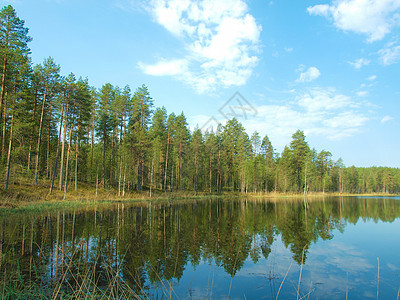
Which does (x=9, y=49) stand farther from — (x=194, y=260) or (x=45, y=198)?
(x=194, y=260)

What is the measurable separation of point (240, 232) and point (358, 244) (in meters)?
7.02

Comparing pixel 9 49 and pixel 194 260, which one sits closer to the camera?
pixel 194 260

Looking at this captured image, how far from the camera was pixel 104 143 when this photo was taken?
126 ft

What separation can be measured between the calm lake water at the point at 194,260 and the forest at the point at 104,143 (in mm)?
14846

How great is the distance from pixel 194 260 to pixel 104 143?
32762 mm

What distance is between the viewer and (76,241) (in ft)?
39.4

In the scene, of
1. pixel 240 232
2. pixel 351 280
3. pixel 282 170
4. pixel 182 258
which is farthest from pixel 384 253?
pixel 282 170

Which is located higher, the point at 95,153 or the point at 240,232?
the point at 95,153

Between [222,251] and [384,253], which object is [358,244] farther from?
[222,251]

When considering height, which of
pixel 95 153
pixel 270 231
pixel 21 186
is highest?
pixel 95 153

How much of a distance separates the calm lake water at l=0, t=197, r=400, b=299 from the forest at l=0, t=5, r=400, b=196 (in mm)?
14846

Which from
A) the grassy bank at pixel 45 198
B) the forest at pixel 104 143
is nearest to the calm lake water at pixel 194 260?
the grassy bank at pixel 45 198

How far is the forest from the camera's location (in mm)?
26125

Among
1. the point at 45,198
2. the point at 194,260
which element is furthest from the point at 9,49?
the point at 194,260
